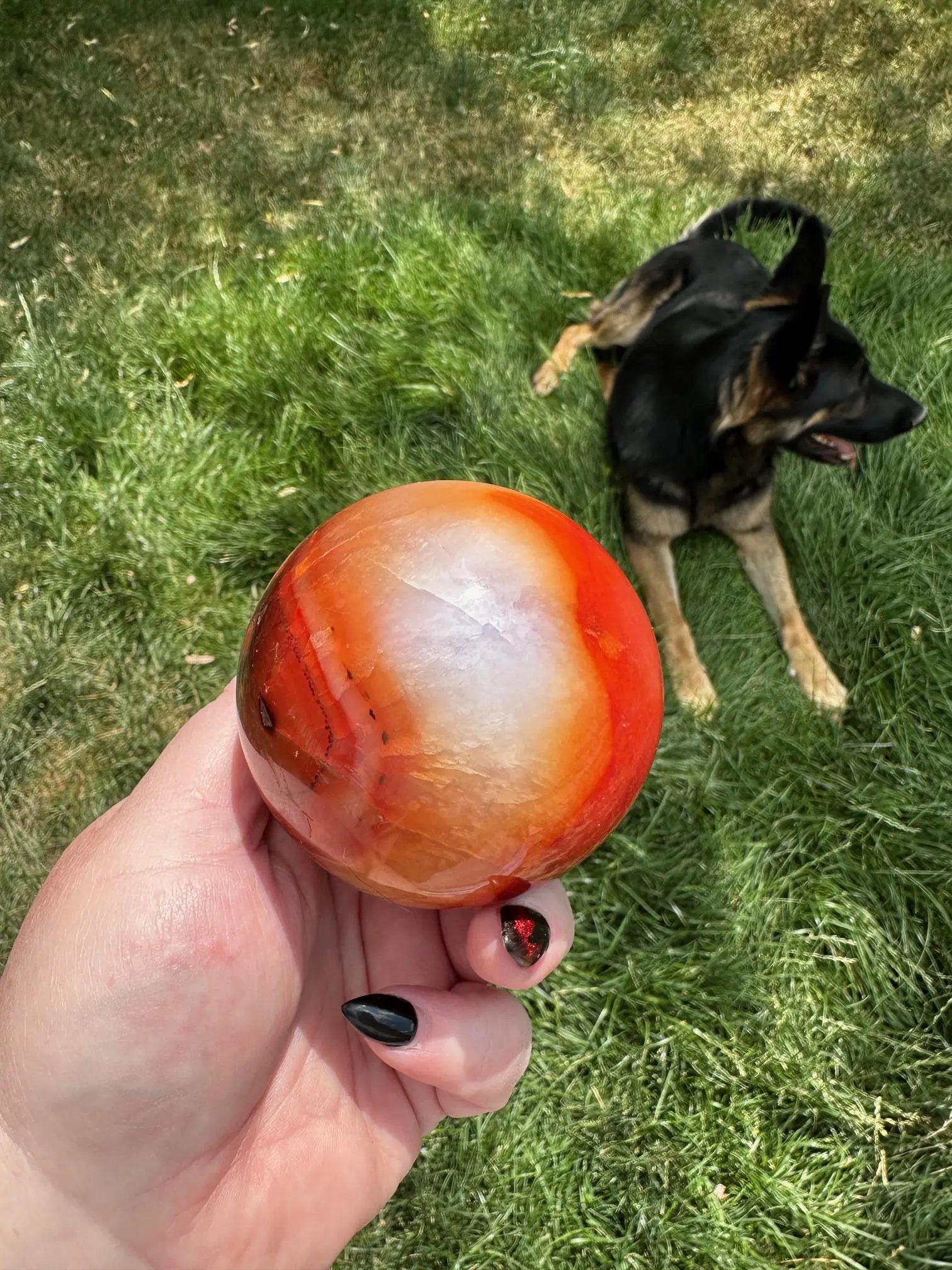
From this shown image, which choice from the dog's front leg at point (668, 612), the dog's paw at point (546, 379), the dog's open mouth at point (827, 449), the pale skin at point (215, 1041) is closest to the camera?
the pale skin at point (215, 1041)

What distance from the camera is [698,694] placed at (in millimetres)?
3248

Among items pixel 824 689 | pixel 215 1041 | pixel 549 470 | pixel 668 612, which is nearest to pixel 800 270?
pixel 549 470

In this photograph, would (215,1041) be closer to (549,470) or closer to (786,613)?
(549,470)

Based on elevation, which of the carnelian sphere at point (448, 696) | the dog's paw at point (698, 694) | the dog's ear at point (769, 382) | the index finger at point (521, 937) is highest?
the carnelian sphere at point (448, 696)

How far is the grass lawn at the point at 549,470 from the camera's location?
2.54m

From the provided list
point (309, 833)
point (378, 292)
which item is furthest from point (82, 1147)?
point (378, 292)

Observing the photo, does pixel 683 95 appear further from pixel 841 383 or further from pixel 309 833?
pixel 309 833

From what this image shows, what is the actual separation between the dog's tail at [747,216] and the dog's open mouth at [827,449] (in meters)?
1.33

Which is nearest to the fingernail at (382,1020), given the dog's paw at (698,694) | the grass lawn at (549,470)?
the grass lawn at (549,470)

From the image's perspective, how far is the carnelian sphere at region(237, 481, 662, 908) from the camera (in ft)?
3.79

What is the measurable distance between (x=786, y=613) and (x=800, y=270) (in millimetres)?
1327

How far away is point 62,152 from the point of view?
481 centimetres

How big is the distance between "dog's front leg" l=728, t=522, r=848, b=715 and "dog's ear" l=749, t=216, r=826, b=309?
36.0 inches

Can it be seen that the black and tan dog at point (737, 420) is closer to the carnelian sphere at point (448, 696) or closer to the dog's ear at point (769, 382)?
the dog's ear at point (769, 382)
